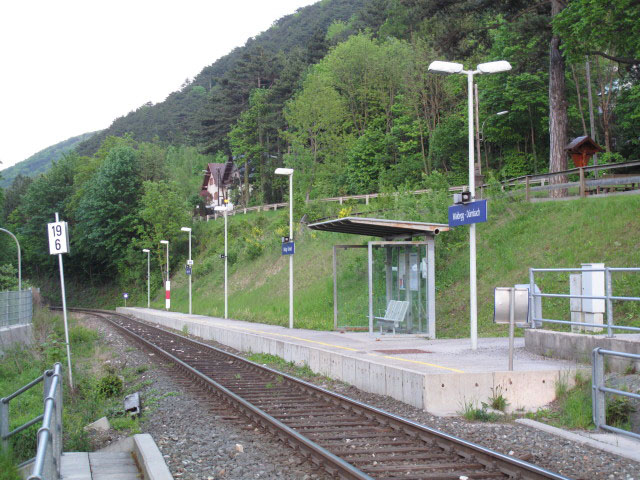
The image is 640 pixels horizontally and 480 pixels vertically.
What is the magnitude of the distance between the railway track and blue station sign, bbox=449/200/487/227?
4.60 meters

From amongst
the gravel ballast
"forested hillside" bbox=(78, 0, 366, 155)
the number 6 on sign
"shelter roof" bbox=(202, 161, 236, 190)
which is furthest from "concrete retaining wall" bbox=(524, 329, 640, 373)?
"shelter roof" bbox=(202, 161, 236, 190)

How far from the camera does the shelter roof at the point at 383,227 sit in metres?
16.8

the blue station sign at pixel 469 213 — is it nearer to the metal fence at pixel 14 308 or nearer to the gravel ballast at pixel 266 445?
the gravel ballast at pixel 266 445

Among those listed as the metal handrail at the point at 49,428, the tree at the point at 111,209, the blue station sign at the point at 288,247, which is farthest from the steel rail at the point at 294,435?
the tree at the point at 111,209

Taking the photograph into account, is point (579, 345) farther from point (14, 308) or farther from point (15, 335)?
point (14, 308)

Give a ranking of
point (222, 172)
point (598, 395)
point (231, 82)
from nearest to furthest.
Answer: point (598, 395) < point (231, 82) < point (222, 172)

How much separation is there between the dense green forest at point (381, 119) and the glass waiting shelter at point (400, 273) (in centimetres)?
1118

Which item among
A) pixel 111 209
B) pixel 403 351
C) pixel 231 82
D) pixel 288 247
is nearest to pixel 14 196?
pixel 231 82

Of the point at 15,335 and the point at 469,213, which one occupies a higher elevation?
the point at 469,213

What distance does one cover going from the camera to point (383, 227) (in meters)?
17.7

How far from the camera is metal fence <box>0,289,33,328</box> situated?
22513 mm

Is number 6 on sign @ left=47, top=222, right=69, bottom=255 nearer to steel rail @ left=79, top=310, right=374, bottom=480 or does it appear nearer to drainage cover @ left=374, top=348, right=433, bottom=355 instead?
steel rail @ left=79, top=310, right=374, bottom=480

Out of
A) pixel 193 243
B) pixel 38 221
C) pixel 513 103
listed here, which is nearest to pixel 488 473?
pixel 513 103

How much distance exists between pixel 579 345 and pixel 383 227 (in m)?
6.97
